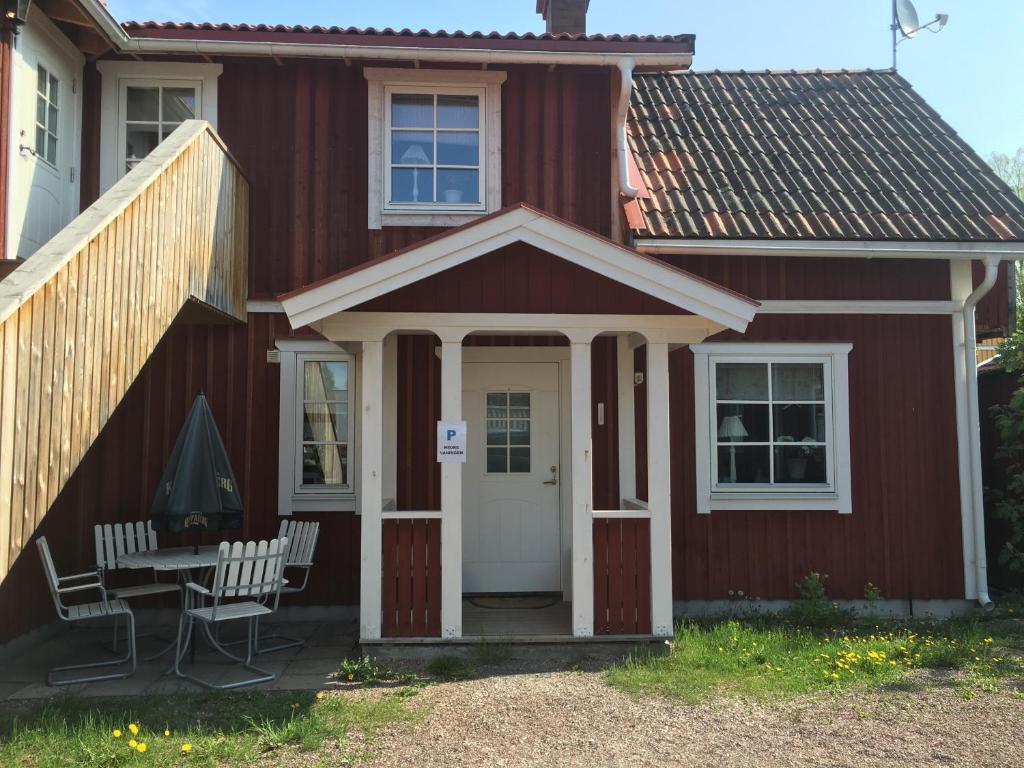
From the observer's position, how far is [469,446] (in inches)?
318

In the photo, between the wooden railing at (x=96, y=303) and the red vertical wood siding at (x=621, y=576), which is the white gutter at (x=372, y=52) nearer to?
the wooden railing at (x=96, y=303)

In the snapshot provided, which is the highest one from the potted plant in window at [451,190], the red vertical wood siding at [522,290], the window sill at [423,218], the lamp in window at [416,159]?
the lamp in window at [416,159]

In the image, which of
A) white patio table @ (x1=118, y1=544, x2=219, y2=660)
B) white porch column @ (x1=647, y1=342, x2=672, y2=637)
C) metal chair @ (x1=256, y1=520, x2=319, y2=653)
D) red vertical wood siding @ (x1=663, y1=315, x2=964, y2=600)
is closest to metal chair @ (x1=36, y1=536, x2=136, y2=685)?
white patio table @ (x1=118, y1=544, x2=219, y2=660)

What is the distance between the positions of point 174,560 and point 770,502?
5.18m

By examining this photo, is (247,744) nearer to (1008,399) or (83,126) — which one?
(83,126)

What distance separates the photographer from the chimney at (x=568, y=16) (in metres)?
10.5

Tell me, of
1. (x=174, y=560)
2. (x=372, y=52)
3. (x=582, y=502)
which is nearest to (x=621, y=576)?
(x=582, y=502)

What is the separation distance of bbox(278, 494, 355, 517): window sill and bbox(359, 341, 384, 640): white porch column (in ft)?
5.09

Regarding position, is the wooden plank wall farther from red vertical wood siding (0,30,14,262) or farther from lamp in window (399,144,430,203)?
lamp in window (399,144,430,203)

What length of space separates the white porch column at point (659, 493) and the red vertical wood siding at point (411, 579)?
5.34 ft

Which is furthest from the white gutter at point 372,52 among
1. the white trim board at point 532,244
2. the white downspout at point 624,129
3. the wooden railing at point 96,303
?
the white trim board at point 532,244

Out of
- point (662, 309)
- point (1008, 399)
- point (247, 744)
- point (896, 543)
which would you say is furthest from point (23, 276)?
point (1008, 399)

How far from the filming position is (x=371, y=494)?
6.22 metres

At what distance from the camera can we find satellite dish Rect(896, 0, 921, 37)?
1108 centimetres
